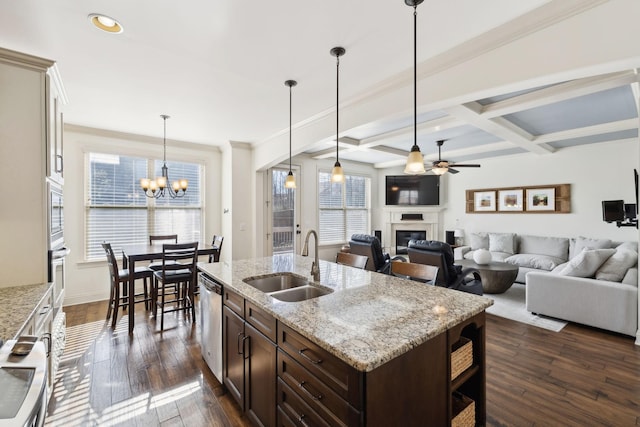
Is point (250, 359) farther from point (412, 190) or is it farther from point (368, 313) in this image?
point (412, 190)

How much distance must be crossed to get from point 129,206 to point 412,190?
6065mm

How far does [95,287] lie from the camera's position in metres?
4.43

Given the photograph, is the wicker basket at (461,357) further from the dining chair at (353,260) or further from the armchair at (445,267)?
the armchair at (445,267)

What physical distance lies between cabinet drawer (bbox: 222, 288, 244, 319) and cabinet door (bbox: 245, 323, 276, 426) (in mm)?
138

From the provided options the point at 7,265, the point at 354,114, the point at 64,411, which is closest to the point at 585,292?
the point at 354,114

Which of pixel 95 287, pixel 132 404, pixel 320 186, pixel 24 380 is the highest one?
pixel 320 186

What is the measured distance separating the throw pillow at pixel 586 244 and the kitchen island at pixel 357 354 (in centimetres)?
477

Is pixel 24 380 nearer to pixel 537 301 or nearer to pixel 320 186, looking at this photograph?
pixel 537 301

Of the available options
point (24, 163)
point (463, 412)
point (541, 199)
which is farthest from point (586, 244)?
point (24, 163)

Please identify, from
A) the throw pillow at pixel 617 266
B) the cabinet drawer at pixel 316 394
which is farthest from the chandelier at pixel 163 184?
the throw pillow at pixel 617 266

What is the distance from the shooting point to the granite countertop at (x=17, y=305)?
1392 millimetres

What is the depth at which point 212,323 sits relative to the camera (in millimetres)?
2369

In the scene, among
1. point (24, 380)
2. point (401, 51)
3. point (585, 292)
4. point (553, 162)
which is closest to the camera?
point (24, 380)

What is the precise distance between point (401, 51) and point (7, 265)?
11.0 feet
